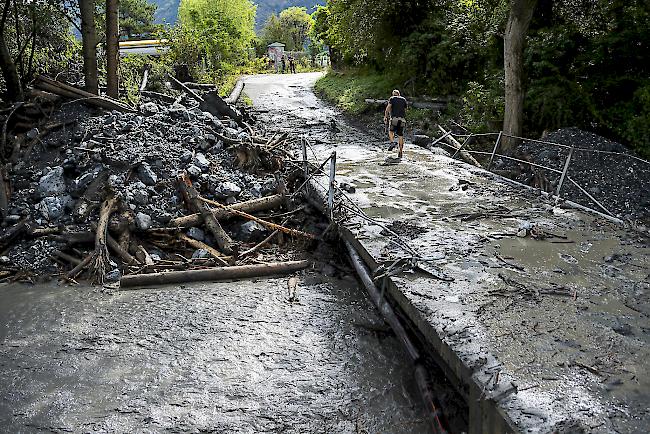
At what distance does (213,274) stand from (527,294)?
4.90 metres

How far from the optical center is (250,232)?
31.2 feet

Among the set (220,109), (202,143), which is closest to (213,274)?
(202,143)

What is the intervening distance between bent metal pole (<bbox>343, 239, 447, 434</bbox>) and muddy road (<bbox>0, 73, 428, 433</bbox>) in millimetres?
163

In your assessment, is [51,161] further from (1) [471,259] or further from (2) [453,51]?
(2) [453,51]

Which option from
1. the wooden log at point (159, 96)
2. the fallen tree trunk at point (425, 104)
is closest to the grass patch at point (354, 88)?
the fallen tree trunk at point (425, 104)

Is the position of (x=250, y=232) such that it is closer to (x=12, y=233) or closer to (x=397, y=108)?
(x=12, y=233)

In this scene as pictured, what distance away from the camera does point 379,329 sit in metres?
6.90

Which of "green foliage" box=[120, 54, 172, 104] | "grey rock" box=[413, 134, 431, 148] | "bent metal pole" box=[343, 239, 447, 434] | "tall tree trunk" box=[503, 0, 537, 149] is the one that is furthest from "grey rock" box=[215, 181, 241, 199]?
"tall tree trunk" box=[503, 0, 537, 149]

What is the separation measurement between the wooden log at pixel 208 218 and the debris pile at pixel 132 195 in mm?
20

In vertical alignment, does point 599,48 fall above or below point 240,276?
above

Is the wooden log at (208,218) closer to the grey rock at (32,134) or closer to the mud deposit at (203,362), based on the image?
the mud deposit at (203,362)

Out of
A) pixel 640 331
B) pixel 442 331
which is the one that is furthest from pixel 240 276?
pixel 640 331

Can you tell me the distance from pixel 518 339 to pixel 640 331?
Answer: 46.4 inches

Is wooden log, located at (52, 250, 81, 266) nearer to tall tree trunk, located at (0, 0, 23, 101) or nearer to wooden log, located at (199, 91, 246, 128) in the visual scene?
tall tree trunk, located at (0, 0, 23, 101)
